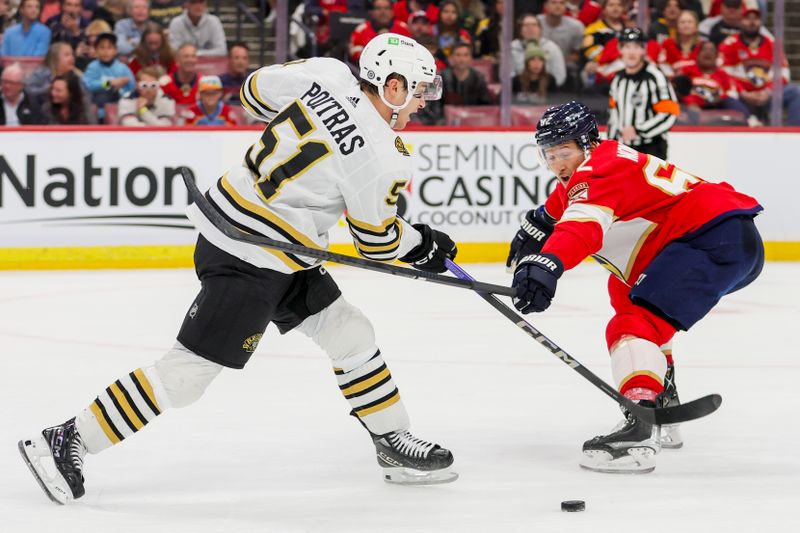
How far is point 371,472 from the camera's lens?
3408 millimetres

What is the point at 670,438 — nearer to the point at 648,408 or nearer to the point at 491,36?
the point at 648,408

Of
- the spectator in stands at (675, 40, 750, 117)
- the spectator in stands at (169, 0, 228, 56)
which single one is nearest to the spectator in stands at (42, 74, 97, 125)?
the spectator in stands at (169, 0, 228, 56)

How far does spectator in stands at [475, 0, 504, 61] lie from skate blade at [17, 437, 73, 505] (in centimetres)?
560

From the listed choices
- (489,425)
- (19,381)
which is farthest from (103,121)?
(489,425)

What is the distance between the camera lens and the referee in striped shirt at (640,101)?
7.72 metres

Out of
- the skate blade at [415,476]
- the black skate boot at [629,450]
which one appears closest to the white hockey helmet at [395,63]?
the skate blade at [415,476]

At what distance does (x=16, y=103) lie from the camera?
25.2 feet

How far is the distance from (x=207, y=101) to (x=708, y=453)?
5.00 metres

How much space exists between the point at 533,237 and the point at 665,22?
208 inches

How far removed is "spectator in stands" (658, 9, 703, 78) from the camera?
344 inches

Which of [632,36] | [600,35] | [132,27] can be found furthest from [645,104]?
[132,27]

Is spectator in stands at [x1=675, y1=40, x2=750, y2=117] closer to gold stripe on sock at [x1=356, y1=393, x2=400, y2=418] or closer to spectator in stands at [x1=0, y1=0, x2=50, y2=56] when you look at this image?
spectator in stands at [x1=0, y1=0, x2=50, y2=56]

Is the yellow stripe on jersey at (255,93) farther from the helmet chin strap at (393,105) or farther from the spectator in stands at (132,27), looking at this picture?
the spectator in stands at (132,27)

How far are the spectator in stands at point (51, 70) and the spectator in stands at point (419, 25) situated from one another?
1988 mm
